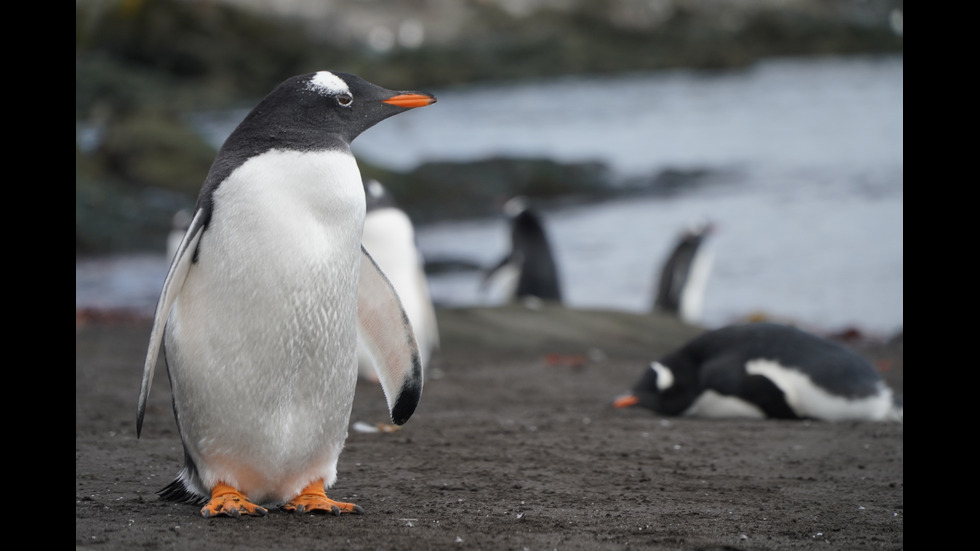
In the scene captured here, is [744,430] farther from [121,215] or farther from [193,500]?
[121,215]

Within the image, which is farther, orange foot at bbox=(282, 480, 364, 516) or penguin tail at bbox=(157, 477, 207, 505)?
penguin tail at bbox=(157, 477, 207, 505)

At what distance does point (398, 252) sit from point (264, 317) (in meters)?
3.57

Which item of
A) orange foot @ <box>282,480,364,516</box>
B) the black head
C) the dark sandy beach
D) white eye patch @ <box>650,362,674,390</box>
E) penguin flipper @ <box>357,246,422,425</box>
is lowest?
the dark sandy beach

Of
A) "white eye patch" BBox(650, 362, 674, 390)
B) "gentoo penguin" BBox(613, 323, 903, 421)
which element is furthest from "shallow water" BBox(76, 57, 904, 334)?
"white eye patch" BBox(650, 362, 674, 390)

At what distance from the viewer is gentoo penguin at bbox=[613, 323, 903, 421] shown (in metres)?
4.07

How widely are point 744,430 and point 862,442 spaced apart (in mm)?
446

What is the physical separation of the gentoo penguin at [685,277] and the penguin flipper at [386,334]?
24.0 feet

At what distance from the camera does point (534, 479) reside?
294cm

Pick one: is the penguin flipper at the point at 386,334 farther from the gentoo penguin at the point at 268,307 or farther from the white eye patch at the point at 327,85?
the white eye patch at the point at 327,85

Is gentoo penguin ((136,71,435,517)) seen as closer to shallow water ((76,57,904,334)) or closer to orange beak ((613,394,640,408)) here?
orange beak ((613,394,640,408))

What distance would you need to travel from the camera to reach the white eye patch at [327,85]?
2.49 meters

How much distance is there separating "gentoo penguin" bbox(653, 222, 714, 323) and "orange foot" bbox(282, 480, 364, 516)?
7656 millimetres

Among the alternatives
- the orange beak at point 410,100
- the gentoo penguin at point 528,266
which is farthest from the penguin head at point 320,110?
the gentoo penguin at point 528,266

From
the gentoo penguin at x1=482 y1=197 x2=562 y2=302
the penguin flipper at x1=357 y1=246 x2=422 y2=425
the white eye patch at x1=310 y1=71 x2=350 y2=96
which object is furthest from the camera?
the gentoo penguin at x1=482 y1=197 x2=562 y2=302
